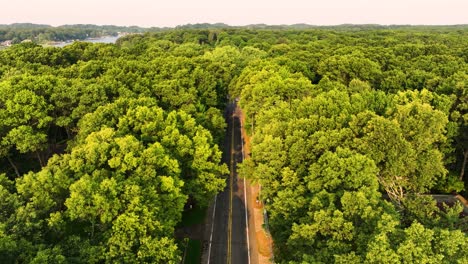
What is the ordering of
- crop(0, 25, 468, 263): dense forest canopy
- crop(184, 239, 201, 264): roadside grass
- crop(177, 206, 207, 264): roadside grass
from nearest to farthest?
crop(0, 25, 468, 263): dense forest canopy < crop(184, 239, 201, 264): roadside grass < crop(177, 206, 207, 264): roadside grass

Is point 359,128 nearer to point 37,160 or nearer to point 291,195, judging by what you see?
point 291,195

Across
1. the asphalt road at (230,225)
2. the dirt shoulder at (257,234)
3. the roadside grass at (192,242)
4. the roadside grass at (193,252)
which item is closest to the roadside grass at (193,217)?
the roadside grass at (192,242)

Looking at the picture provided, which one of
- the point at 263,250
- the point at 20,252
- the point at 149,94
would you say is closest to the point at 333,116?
the point at 263,250

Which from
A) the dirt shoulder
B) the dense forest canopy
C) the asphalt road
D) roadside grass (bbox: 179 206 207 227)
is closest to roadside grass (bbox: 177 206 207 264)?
roadside grass (bbox: 179 206 207 227)

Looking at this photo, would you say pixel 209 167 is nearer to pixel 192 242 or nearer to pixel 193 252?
pixel 192 242

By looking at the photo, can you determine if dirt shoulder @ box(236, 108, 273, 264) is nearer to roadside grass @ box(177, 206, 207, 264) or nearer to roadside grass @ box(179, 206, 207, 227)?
roadside grass @ box(177, 206, 207, 264)

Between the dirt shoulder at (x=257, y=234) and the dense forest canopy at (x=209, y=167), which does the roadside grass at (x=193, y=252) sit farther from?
the dirt shoulder at (x=257, y=234)
